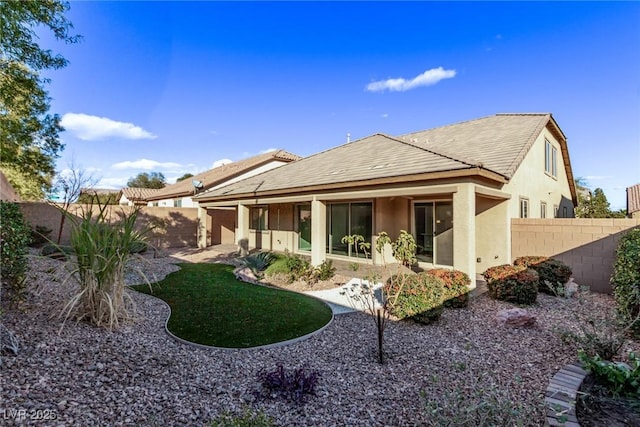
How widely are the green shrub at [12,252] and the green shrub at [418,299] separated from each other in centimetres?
617

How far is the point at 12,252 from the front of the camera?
14.0ft

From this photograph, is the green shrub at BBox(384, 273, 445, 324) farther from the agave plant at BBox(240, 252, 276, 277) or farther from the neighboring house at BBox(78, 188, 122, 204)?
the neighboring house at BBox(78, 188, 122, 204)

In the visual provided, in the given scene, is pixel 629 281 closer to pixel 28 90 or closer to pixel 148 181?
pixel 28 90

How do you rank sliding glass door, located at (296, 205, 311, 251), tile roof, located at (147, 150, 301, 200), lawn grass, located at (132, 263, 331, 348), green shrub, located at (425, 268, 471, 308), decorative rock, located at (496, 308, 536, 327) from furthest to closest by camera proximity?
tile roof, located at (147, 150, 301, 200), sliding glass door, located at (296, 205, 311, 251), green shrub, located at (425, 268, 471, 308), decorative rock, located at (496, 308, 536, 327), lawn grass, located at (132, 263, 331, 348)

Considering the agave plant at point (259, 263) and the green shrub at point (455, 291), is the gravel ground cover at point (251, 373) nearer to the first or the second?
the green shrub at point (455, 291)

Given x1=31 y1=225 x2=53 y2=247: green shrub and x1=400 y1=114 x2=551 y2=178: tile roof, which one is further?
x1=31 y1=225 x2=53 y2=247: green shrub

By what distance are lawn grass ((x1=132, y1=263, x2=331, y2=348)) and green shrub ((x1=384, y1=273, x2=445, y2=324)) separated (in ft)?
4.83

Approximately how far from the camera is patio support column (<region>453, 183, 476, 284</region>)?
25.2 ft

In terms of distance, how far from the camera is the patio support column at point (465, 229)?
767 centimetres

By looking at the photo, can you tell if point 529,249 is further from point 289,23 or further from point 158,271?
point 158,271

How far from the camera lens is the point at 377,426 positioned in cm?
306

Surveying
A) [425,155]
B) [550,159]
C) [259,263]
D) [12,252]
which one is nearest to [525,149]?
[425,155]

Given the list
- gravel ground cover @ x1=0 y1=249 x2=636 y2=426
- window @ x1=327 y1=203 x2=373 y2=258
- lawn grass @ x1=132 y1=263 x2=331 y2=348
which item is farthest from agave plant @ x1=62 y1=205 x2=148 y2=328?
window @ x1=327 y1=203 x2=373 y2=258

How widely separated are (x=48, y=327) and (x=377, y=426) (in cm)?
433
